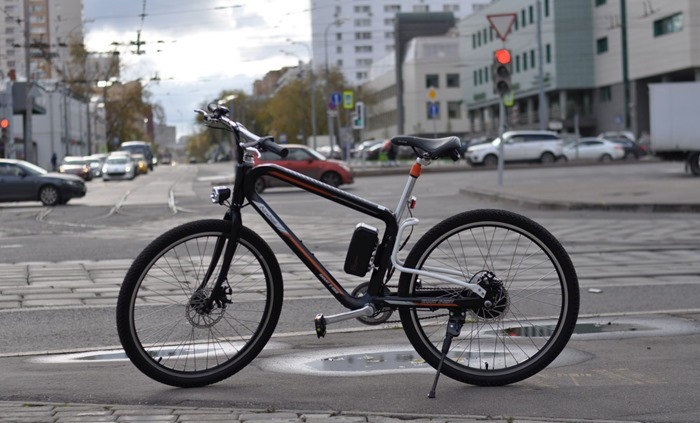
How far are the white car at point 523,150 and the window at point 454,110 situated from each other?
72.5 meters

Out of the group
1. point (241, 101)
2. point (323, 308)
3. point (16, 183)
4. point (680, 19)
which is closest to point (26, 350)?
point (323, 308)

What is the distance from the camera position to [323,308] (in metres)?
8.47

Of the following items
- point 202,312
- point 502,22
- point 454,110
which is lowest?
point 202,312

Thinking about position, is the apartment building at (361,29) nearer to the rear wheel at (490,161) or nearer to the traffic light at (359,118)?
the traffic light at (359,118)

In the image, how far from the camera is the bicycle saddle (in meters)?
5.22

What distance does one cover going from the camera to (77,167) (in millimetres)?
63219

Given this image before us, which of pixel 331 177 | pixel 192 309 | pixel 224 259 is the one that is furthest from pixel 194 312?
pixel 331 177

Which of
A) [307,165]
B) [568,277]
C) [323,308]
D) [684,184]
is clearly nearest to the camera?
[568,277]

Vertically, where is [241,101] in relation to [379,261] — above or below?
above

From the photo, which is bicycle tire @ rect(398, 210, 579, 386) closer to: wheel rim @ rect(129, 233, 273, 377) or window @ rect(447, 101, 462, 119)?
wheel rim @ rect(129, 233, 273, 377)

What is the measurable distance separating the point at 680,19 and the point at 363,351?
65.4 metres

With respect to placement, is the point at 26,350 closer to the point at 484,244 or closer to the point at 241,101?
the point at 484,244

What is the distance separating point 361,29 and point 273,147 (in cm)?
17414

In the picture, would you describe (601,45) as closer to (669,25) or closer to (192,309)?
(669,25)
